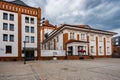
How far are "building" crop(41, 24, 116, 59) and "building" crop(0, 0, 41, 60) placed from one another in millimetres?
4432

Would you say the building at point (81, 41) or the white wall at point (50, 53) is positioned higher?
the building at point (81, 41)

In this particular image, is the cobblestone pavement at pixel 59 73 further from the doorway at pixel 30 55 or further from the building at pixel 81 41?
the building at pixel 81 41

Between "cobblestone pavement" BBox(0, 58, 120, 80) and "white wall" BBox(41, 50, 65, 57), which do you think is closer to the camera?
"cobblestone pavement" BBox(0, 58, 120, 80)

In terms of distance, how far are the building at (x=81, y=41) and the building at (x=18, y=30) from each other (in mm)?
4432

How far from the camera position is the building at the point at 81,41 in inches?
1214

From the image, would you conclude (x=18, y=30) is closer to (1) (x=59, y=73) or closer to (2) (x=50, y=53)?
(2) (x=50, y=53)

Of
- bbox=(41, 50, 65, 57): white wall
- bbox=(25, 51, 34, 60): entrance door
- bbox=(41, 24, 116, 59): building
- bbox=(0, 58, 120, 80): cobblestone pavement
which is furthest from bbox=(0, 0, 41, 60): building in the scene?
bbox=(0, 58, 120, 80): cobblestone pavement

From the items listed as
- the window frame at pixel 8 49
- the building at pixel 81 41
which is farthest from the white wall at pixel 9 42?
the building at pixel 81 41

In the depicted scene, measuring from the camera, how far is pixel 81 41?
31.4 meters

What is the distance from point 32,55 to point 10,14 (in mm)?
10042

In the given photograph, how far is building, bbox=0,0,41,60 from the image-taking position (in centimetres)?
2630

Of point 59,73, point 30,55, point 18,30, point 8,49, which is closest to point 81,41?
point 30,55

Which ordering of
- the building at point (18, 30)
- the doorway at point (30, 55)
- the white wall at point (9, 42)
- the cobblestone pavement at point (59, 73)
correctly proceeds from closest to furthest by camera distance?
the cobblestone pavement at point (59, 73) → the white wall at point (9, 42) → the building at point (18, 30) → the doorway at point (30, 55)

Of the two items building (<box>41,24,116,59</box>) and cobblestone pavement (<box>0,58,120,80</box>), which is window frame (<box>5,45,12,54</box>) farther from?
cobblestone pavement (<box>0,58,120,80</box>)
